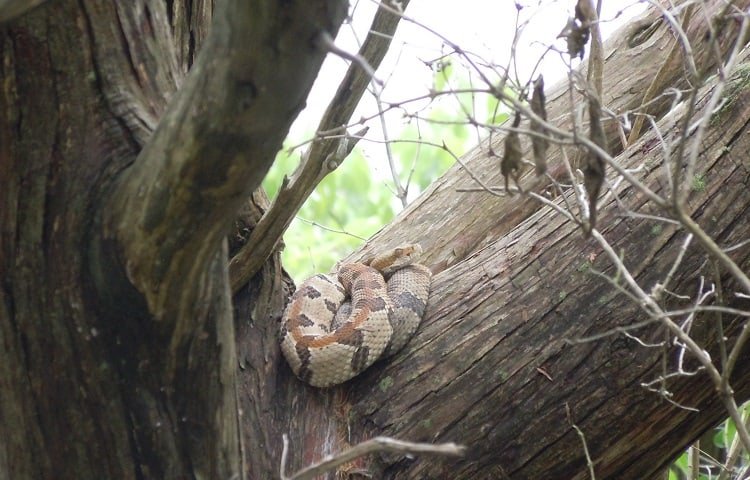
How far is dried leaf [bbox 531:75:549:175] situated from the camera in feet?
6.10

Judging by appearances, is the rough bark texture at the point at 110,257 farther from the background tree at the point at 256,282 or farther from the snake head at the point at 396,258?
the snake head at the point at 396,258

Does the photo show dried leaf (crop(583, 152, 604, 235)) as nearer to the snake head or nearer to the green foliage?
the snake head

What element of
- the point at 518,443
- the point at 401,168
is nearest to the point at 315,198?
the point at 401,168

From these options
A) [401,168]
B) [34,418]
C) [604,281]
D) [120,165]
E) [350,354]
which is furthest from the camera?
[401,168]

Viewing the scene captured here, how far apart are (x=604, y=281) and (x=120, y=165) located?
1.75 metres

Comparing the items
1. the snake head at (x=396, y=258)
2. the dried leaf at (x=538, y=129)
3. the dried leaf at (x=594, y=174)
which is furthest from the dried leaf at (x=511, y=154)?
the snake head at (x=396, y=258)

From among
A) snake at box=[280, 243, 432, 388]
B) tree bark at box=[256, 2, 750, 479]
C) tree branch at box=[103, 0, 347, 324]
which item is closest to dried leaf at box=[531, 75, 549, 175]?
tree branch at box=[103, 0, 347, 324]

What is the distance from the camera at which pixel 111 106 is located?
91.1 inches

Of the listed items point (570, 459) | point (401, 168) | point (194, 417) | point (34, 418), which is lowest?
point (570, 459)

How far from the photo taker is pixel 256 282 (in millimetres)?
3508

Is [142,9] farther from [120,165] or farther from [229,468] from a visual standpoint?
[229,468]

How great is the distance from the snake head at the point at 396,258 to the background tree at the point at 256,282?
2.25 feet

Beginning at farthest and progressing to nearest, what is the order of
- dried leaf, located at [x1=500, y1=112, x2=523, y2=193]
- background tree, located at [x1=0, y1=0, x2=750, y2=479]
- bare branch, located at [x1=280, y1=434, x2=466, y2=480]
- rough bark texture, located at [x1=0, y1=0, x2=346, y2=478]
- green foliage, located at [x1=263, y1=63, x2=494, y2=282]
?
green foliage, located at [x1=263, y1=63, x2=494, y2=282], rough bark texture, located at [x1=0, y1=0, x2=346, y2=478], background tree, located at [x1=0, y1=0, x2=750, y2=479], dried leaf, located at [x1=500, y1=112, x2=523, y2=193], bare branch, located at [x1=280, y1=434, x2=466, y2=480]

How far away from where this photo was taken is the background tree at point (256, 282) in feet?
6.43
